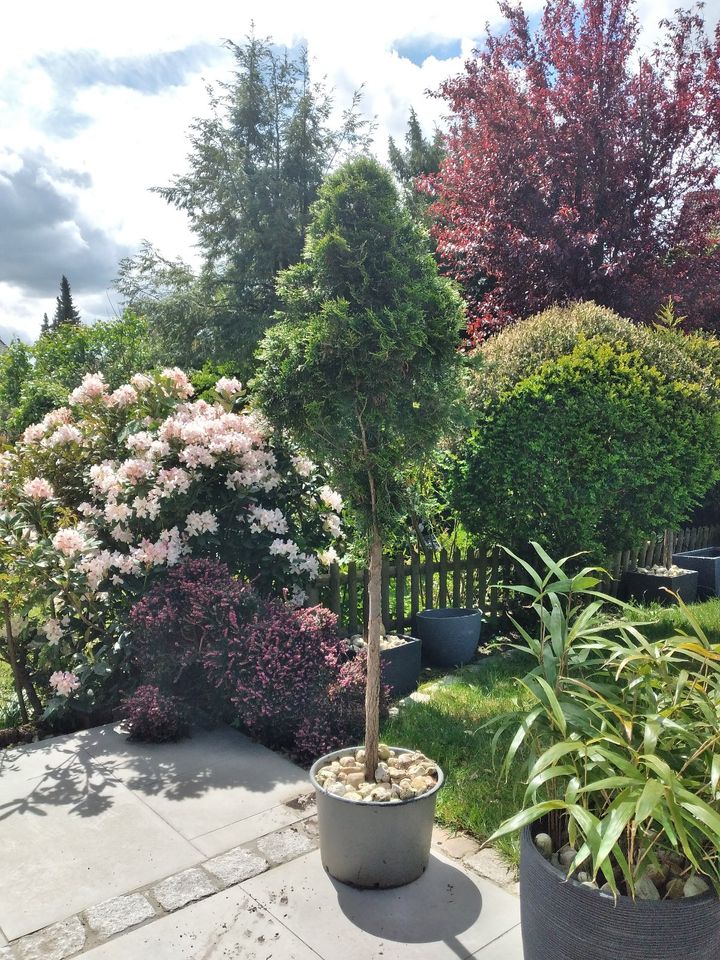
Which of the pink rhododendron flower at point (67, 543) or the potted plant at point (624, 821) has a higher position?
the pink rhododendron flower at point (67, 543)

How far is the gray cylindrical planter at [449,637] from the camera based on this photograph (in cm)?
518

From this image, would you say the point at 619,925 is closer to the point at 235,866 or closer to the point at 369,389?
the point at 235,866

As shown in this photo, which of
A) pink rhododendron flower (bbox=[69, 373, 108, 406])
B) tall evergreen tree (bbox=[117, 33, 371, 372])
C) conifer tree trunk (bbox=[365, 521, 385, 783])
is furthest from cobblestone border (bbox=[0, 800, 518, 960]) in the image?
tall evergreen tree (bbox=[117, 33, 371, 372])

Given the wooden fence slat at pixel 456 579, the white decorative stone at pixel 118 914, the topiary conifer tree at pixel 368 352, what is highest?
the topiary conifer tree at pixel 368 352

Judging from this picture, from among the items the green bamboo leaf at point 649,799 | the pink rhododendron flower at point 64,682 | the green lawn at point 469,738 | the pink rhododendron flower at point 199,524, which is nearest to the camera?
the green bamboo leaf at point 649,799

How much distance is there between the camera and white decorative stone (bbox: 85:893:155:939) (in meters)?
2.37

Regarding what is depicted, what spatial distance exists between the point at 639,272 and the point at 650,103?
2105mm

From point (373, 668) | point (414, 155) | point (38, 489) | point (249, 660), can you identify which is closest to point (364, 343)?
point (373, 668)

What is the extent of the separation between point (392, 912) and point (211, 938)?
615 mm

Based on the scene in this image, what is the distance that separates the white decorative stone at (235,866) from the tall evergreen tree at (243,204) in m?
15.5

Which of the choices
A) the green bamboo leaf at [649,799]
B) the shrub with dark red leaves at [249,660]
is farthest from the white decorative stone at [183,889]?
the green bamboo leaf at [649,799]

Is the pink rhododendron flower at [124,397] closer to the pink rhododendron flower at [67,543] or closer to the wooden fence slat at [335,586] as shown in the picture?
the pink rhododendron flower at [67,543]

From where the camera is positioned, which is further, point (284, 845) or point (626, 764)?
point (284, 845)

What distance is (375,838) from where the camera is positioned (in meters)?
2.53
